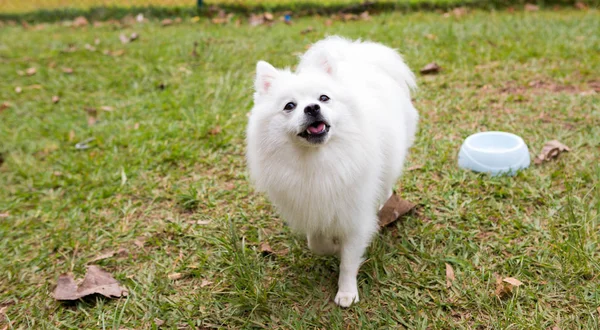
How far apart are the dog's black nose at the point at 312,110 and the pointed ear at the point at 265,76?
317 millimetres

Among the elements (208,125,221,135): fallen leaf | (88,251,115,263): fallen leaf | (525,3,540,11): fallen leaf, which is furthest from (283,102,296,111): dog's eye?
(525,3,540,11): fallen leaf

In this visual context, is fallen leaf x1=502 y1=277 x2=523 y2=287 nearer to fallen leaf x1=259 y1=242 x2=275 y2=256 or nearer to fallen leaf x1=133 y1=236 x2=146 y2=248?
fallen leaf x1=259 y1=242 x2=275 y2=256

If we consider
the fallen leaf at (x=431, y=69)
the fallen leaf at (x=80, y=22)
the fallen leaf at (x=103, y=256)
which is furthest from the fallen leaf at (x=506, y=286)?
the fallen leaf at (x=80, y=22)

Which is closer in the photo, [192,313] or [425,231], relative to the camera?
[192,313]

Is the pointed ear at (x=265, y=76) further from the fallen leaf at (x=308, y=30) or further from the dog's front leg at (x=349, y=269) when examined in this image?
the fallen leaf at (x=308, y=30)

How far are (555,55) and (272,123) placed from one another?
13.3 ft

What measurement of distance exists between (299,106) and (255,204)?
1.25 metres

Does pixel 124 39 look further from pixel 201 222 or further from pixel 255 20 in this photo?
pixel 201 222

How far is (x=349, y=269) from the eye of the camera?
2.45 metres

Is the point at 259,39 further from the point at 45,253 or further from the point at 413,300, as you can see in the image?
the point at 413,300

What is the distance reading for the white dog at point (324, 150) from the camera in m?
2.23

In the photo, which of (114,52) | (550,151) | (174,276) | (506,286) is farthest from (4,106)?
(550,151)

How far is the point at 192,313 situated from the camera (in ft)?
8.05

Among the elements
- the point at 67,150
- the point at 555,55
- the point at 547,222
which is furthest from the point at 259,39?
the point at 547,222
